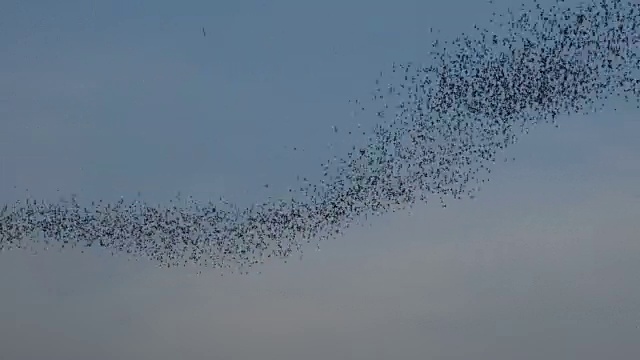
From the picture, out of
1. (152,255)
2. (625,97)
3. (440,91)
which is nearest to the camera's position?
(625,97)

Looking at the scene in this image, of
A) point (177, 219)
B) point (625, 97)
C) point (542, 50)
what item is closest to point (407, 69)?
point (542, 50)

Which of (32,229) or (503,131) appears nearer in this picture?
(503,131)

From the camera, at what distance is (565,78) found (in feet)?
92.3

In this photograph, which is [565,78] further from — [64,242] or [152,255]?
[64,242]

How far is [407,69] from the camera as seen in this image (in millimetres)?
28000

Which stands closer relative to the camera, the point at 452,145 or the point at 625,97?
the point at 625,97

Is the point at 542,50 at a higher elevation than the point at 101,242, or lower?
higher

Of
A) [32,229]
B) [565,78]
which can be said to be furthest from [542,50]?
[32,229]

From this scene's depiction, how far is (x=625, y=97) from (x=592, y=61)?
1.41 meters

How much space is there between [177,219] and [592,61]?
39.8 feet

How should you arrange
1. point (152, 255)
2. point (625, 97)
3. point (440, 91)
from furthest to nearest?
point (152, 255), point (440, 91), point (625, 97)

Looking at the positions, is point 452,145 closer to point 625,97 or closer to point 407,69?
point 407,69

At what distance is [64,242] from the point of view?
31391 millimetres

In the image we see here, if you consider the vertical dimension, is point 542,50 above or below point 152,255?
above
